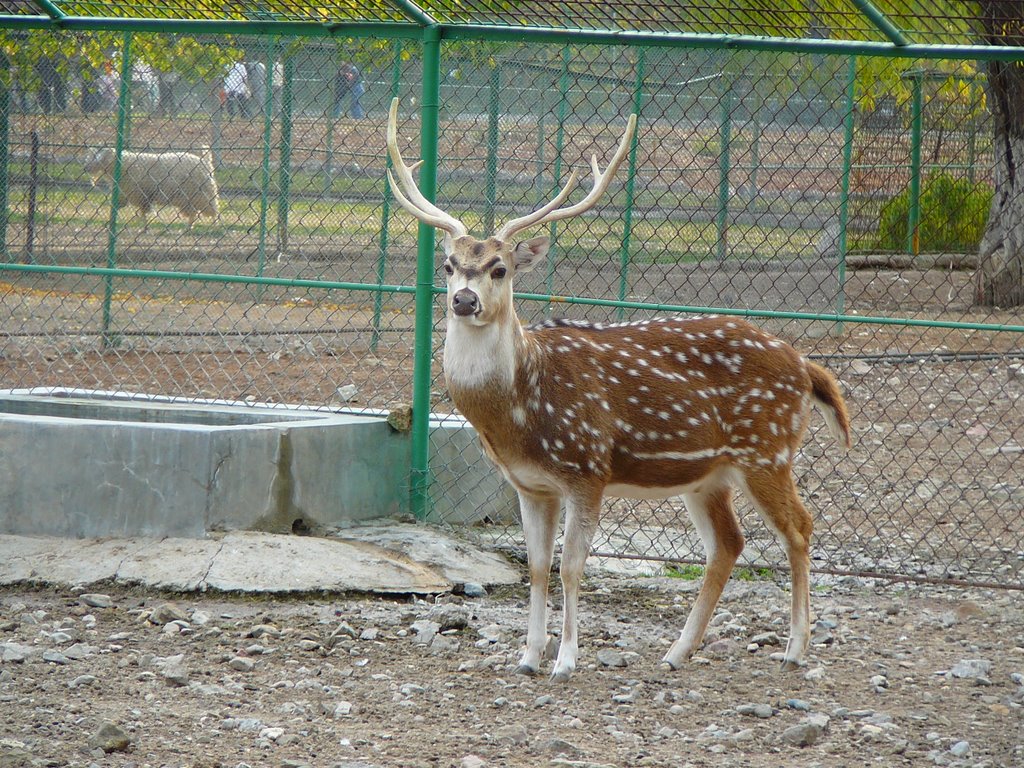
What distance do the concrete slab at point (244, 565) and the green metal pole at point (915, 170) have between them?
706 centimetres

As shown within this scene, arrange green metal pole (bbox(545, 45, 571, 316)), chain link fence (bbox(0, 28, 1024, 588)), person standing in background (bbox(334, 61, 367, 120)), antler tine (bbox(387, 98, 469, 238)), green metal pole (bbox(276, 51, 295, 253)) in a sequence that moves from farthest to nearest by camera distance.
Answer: person standing in background (bbox(334, 61, 367, 120)), green metal pole (bbox(276, 51, 295, 253)), chain link fence (bbox(0, 28, 1024, 588)), green metal pole (bbox(545, 45, 571, 316)), antler tine (bbox(387, 98, 469, 238))

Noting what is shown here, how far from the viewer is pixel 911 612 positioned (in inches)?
230

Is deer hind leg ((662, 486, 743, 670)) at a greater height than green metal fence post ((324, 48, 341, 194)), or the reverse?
green metal fence post ((324, 48, 341, 194))

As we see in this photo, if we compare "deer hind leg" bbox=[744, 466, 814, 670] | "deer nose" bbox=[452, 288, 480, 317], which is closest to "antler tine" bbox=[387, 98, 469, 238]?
"deer nose" bbox=[452, 288, 480, 317]

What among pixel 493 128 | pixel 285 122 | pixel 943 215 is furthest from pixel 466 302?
pixel 943 215

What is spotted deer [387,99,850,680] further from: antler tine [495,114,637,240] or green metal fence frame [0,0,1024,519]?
green metal fence frame [0,0,1024,519]

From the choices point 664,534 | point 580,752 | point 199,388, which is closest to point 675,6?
point 664,534

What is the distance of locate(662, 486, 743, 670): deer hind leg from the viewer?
17.1 ft

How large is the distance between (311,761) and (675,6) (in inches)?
143

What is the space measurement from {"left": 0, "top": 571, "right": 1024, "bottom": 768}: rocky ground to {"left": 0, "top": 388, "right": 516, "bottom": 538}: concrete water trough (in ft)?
1.43

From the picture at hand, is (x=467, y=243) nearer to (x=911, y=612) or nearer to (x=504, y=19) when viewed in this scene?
(x=504, y=19)

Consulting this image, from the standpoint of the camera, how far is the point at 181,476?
5.97 metres

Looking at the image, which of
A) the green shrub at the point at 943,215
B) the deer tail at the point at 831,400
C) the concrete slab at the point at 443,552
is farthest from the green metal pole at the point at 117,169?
the green shrub at the point at 943,215

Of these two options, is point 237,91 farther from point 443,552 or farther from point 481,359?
point 481,359
